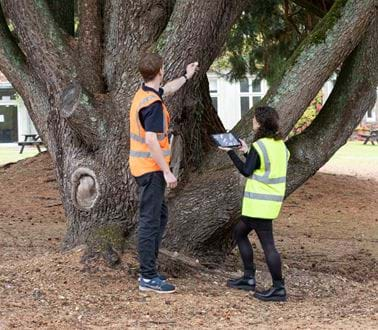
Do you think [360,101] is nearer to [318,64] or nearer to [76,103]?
[318,64]

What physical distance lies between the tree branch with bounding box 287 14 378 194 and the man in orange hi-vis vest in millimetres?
1763

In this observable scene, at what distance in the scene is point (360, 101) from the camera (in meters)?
7.52

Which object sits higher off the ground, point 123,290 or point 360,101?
point 360,101

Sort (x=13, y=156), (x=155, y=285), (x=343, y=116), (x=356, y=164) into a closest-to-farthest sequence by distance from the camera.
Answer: (x=155, y=285)
(x=343, y=116)
(x=356, y=164)
(x=13, y=156)

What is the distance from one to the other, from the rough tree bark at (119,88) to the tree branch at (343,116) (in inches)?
5.5

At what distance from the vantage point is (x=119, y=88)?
23.1ft

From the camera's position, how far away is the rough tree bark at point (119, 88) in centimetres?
689

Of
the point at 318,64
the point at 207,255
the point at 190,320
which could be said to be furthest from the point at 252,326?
the point at 318,64

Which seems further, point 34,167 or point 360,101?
point 34,167

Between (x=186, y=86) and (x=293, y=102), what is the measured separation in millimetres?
965

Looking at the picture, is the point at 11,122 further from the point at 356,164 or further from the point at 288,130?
the point at 288,130

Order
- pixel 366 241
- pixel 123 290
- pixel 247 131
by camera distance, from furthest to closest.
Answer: pixel 366 241, pixel 247 131, pixel 123 290

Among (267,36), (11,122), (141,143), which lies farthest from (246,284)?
(11,122)

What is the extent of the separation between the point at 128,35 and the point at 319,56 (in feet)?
5.65
